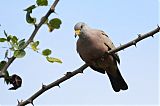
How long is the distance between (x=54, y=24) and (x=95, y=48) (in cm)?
322

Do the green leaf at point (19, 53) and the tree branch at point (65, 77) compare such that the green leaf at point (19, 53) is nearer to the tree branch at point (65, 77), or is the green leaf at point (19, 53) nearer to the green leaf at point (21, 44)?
the green leaf at point (21, 44)

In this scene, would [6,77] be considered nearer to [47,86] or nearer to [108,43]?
[47,86]

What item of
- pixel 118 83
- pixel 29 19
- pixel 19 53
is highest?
pixel 118 83

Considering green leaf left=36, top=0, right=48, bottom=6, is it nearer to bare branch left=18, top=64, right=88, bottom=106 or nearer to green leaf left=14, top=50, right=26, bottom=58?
green leaf left=14, top=50, right=26, bottom=58

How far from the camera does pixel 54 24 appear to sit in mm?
2463

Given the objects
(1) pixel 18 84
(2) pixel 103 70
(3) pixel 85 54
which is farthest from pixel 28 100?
(2) pixel 103 70

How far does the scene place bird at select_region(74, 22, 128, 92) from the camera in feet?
17.9

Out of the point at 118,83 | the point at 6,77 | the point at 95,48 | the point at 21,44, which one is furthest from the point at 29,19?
the point at 118,83

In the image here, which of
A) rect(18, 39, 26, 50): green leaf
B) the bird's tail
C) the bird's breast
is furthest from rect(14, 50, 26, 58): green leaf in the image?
the bird's tail

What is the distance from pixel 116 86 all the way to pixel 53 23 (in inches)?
188

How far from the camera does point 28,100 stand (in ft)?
7.06

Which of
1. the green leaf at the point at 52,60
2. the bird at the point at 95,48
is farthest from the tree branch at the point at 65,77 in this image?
the bird at the point at 95,48

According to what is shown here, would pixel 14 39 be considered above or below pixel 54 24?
below

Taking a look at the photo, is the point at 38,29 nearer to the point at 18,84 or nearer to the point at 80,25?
the point at 18,84
